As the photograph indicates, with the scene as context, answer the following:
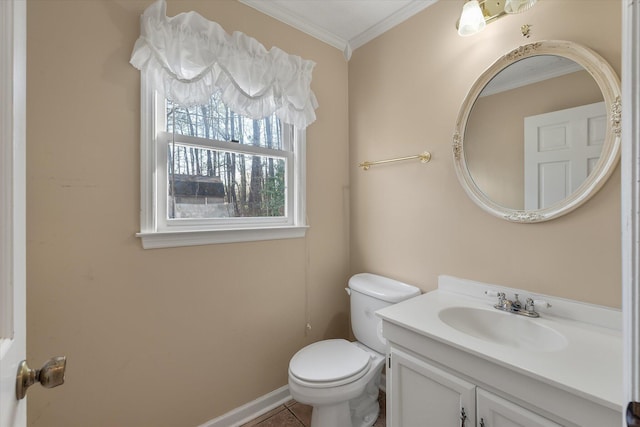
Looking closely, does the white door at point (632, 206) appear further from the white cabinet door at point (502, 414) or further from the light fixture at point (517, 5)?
the light fixture at point (517, 5)

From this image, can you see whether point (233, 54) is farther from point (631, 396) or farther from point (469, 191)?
point (631, 396)

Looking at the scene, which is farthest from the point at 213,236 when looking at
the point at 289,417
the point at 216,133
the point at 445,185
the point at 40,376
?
the point at 445,185

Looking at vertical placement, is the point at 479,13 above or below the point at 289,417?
above

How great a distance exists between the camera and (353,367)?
4.38ft

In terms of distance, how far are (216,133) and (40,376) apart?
1.29 m

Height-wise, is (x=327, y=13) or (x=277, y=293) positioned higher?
(x=327, y=13)

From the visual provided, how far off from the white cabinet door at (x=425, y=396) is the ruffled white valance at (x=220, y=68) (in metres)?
1.39

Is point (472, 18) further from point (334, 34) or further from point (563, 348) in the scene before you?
point (563, 348)

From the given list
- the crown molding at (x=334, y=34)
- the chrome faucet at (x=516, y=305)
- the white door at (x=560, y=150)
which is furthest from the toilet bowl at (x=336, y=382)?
the crown molding at (x=334, y=34)

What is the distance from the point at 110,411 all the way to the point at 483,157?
82.2 inches

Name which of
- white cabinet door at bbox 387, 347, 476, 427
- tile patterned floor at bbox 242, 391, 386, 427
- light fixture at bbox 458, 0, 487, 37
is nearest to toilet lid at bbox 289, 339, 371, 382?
white cabinet door at bbox 387, 347, 476, 427

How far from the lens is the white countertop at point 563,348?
2.39 feet

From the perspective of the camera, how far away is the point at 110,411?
119cm

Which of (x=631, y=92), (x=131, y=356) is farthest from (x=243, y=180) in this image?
(x=631, y=92)
